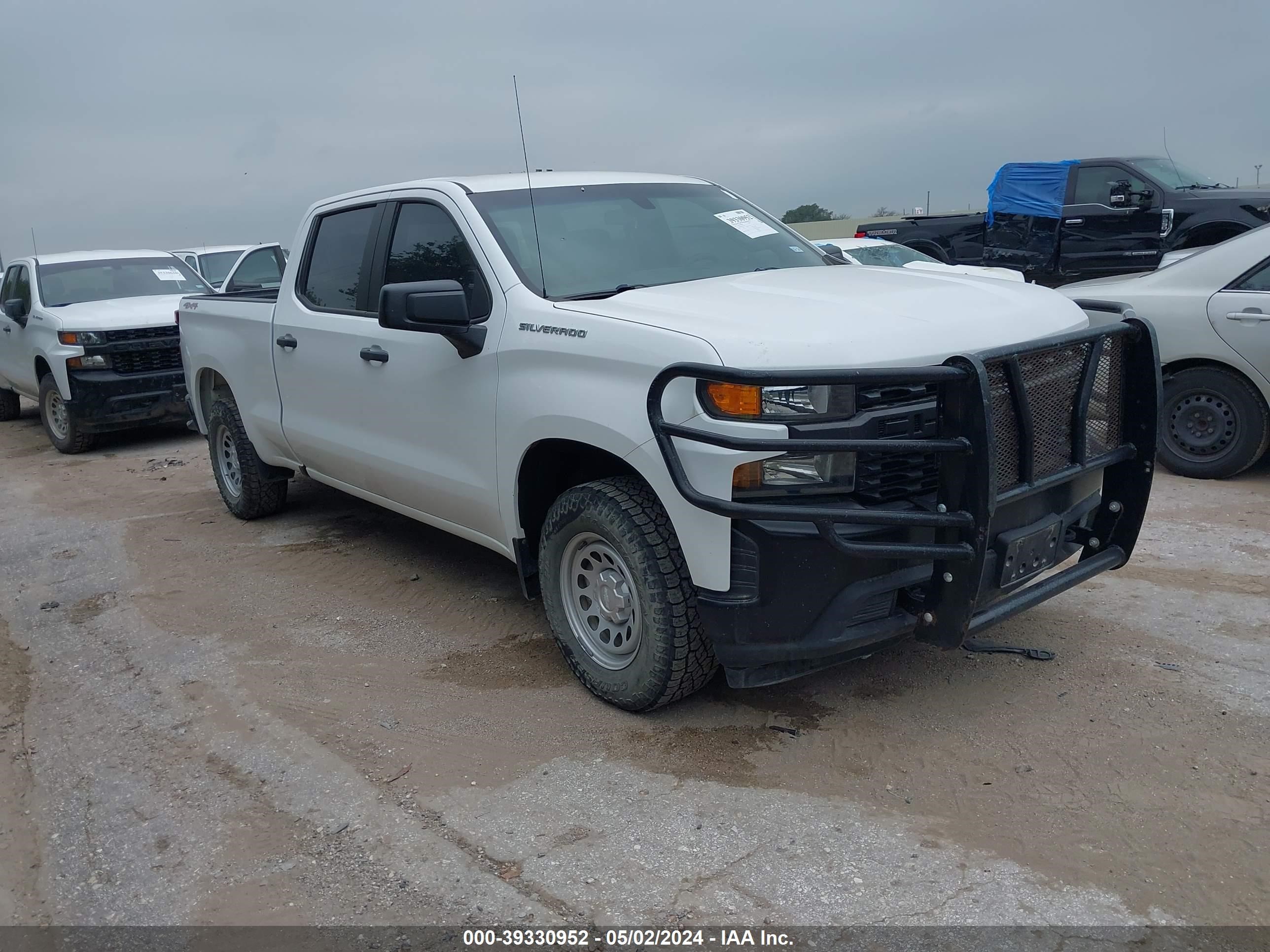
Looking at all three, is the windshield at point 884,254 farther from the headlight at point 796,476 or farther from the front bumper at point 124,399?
the headlight at point 796,476

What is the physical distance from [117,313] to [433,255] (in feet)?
23.3

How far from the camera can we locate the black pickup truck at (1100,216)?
12.8 metres

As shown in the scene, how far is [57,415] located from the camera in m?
10.6

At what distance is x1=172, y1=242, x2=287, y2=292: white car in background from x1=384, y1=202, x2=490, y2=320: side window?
19.0 feet

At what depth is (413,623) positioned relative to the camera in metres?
5.05

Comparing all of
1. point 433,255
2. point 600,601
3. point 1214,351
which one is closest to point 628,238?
point 433,255

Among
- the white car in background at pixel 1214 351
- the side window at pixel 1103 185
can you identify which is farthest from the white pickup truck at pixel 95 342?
the side window at pixel 1103 185

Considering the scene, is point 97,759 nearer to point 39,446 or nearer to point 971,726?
point 971,726

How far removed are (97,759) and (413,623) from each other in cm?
151

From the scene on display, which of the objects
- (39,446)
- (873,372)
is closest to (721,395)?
(873,372)

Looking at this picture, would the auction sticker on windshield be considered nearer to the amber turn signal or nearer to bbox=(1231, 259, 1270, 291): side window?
the amber turn signal

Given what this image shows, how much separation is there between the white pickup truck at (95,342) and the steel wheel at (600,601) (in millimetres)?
7569

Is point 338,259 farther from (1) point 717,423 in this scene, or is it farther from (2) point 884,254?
(2) point 884,254

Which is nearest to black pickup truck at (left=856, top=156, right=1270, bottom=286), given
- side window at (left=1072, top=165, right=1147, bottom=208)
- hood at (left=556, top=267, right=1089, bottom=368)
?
side window at (left=1072, top=165, right=1147, bottom=208)
